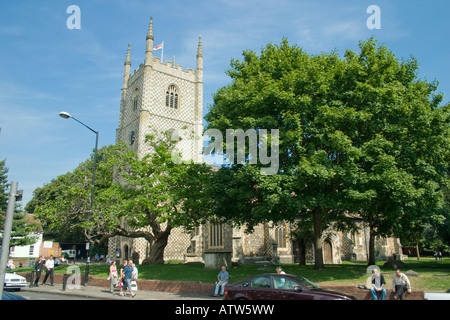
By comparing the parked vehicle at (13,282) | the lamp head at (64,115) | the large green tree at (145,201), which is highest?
the lamp head at (64,115)

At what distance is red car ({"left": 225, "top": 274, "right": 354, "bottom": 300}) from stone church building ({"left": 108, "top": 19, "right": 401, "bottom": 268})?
2174 centimetres

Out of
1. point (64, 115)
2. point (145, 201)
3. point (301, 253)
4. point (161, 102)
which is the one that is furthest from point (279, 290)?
point (161, 102)

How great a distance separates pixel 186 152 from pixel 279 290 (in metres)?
33.9

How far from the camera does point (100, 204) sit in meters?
24.7

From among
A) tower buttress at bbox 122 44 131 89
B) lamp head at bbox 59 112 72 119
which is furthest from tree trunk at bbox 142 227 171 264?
tower buttress at bbox 122 44 131 89

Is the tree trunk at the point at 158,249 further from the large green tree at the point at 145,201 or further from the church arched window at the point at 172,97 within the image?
the church arched window at the point at 172,97

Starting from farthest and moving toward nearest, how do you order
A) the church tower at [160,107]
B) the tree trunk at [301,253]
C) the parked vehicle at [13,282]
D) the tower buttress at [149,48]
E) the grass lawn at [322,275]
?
1. the tower buttress at [149,48]
2. the church tower at [160,107]
3. the tree trunk at [301,253]
4. the parked vehicle at [13,282]
5. the grass lawn at [322,275]

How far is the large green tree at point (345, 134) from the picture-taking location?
51.0 ft

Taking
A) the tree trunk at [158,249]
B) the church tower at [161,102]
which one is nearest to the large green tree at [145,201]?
the tree trunk at [158,249]

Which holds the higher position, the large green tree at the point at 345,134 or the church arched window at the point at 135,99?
the church arched window at the point at 135,99

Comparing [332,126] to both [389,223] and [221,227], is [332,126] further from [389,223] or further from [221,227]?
[221,227]

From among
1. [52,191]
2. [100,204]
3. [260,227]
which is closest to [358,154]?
[100,204]
